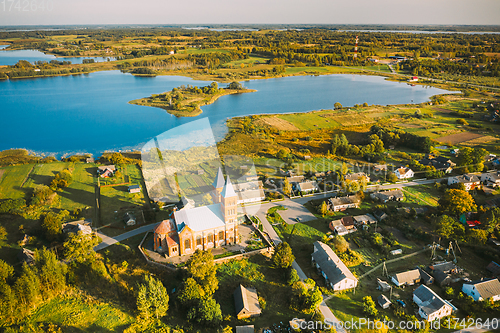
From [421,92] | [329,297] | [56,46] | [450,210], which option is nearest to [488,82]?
[421,92]

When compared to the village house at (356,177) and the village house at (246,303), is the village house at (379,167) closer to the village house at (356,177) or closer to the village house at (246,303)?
the village house at (356,177)

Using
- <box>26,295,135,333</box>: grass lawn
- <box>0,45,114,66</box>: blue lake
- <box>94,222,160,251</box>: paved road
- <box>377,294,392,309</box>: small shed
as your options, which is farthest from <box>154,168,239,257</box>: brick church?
<box>0,45,114,66</box>: blue lake

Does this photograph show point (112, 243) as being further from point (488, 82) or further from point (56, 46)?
point (56, 46)

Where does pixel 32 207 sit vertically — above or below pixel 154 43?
below

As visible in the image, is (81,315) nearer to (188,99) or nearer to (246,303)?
(246,303)

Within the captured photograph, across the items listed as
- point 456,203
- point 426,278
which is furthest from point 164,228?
point 456,203

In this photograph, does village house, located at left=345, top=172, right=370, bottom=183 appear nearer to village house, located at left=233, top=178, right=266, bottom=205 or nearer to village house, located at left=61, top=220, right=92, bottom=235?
village house, located at left=233, top=178, right=266, bottom=205

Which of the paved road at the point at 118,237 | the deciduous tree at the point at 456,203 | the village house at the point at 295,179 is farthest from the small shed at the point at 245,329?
the deciduous tree at the point at 456,203
